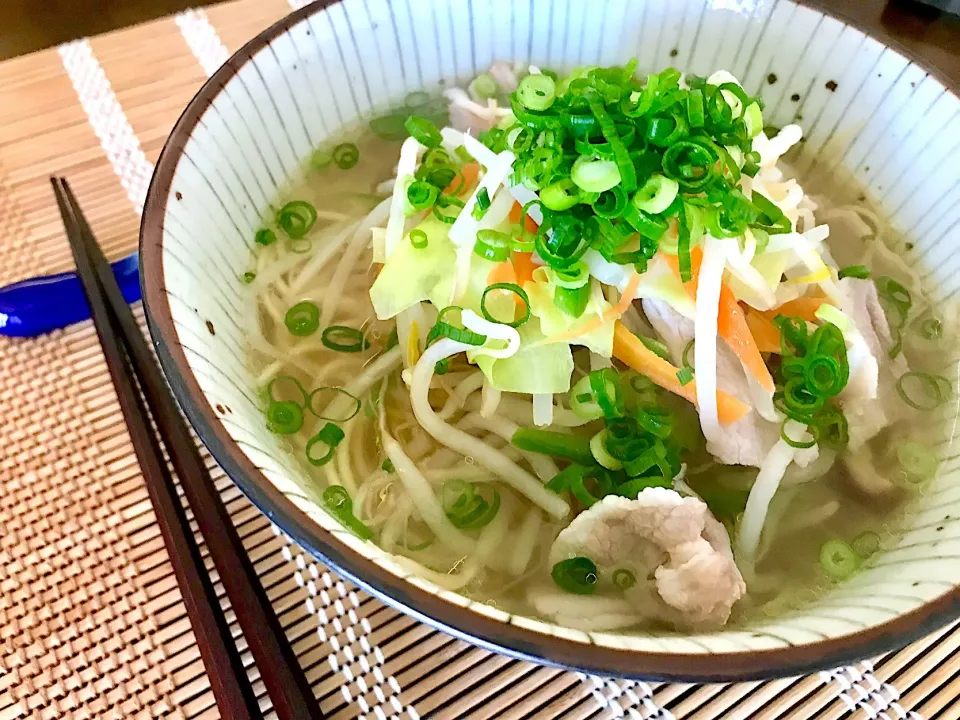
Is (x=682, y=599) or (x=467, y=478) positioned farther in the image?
(x=467, y=478)

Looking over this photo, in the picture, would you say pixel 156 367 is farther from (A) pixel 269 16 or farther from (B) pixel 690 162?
(A) pixel 269 16

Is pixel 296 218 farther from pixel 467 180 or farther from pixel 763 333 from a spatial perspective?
pixel 763 333

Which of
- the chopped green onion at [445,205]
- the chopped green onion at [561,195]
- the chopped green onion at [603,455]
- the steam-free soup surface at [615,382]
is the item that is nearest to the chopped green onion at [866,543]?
the steam-free soup surface at [615,382]

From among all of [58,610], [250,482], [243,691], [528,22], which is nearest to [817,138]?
[528,22]

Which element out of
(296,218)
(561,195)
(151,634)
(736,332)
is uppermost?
(561,195)

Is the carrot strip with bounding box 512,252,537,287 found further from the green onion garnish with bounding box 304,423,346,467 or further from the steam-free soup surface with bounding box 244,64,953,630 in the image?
the green onion garnish with bounding box 304,423,346,467

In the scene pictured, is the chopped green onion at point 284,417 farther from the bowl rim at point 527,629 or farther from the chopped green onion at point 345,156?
the chopped green onion at point 345,156

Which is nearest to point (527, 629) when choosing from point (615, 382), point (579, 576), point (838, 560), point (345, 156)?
point (579, 576)
